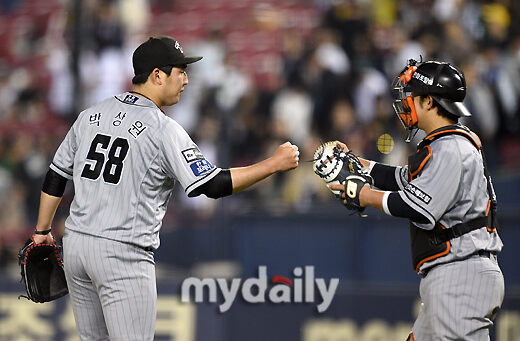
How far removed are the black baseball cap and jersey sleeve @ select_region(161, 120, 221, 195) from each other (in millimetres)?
309

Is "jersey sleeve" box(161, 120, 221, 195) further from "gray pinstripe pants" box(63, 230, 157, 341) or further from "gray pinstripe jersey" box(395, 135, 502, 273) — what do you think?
"gray pinstripe jersey" box(395, 135, 502, 273)

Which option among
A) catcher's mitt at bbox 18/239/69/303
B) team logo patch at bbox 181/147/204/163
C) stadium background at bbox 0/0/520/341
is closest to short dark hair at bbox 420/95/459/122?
team logo patch at bbox 181/147/204/163

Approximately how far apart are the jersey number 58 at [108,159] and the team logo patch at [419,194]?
4.23ft

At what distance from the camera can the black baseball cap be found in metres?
3.75

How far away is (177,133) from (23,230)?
447cm

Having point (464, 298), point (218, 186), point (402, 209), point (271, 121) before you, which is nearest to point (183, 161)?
point (218, 186)

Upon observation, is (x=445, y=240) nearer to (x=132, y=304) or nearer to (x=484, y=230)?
(x=484, y=230)

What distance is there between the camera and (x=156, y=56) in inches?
148

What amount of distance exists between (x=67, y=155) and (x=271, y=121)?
15.9 ft

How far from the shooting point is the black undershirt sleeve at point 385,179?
413 centimetres

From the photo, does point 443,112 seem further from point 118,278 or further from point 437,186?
point 118,278

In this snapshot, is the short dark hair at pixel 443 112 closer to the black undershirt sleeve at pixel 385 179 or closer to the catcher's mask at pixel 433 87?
the catcher's mask at pixel 433 87

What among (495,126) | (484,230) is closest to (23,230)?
(495,126)

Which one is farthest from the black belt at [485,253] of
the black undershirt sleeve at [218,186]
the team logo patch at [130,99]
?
the team logo patch at [130,99]
